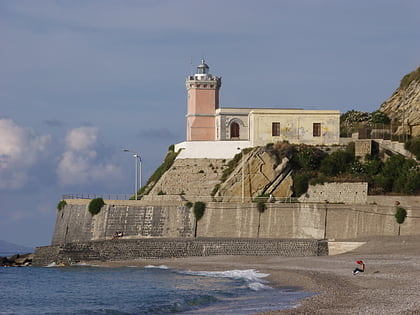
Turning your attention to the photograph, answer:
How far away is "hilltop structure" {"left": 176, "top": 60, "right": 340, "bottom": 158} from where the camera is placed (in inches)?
2255

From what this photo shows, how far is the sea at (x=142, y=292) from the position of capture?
28377 millimetres

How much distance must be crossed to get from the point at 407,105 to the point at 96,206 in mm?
24503

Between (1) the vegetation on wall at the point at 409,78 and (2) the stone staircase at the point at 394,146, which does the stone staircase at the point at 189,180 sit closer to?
(2) the stone staircase at the point at 394,146

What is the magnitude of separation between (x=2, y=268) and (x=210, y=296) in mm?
27233

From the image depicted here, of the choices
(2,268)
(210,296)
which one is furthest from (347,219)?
(2,268)

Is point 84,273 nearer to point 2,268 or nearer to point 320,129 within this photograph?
point 2,268

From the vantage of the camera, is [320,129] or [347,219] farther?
[320,129]

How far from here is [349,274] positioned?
112 ft

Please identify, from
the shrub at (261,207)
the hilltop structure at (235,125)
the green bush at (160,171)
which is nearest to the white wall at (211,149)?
the hilltop structure at (235,125)

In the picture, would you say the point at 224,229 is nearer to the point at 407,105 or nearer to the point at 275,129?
the point at 275,129

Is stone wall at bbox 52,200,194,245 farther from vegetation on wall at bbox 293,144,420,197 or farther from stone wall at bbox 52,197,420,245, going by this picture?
vegetation on wall at bbox 293,144,420,197

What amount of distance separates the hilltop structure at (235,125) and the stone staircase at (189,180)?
2.83 feet

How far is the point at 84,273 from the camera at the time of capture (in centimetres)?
4259

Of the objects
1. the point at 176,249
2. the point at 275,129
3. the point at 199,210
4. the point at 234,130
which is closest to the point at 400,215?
the point at 199,210
